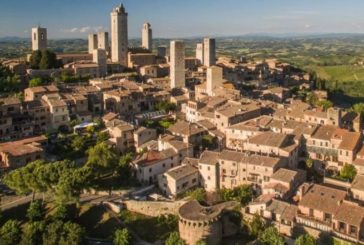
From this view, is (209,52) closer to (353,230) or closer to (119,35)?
(119,35)

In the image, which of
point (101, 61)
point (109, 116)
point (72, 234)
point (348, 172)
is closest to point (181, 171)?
point (72, 234)

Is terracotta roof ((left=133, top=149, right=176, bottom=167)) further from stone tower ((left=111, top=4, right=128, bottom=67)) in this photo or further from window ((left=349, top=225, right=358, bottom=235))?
stone tower ((left=111, top=4, right=128, bottom=67))

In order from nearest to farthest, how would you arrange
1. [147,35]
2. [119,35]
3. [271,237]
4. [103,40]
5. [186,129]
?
[271,237], [186,129], [119,35], [103,40], [147,35]

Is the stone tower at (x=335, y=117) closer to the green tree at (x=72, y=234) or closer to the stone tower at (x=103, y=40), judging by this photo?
the green tree at (x=72, y=234)

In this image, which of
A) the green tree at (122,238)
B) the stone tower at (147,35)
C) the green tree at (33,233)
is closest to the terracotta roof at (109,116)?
the green tree at (33,233)

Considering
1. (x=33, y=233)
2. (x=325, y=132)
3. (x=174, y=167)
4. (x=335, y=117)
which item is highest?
(x=335, y=117)

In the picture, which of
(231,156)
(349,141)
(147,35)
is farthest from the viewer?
(147,35)
